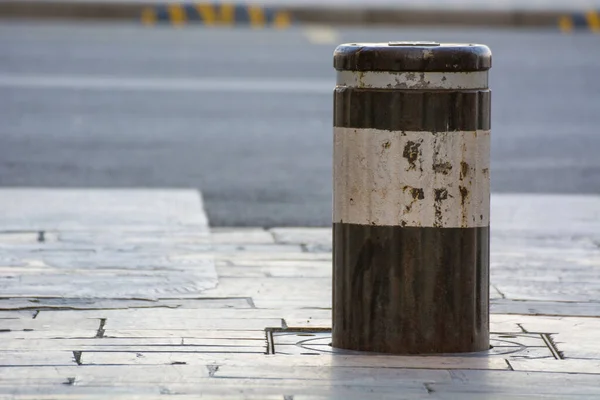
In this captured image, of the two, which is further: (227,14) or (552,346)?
(227,14)

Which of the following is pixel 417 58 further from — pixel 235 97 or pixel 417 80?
pixel 235 97

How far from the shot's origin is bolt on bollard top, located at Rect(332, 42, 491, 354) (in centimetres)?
435

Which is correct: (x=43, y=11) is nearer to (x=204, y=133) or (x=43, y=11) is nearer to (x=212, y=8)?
(x=212, y=8)

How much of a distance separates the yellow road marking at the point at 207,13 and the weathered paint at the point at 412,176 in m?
26.2

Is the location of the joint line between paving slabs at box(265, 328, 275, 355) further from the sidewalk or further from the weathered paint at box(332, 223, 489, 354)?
the sidewalk

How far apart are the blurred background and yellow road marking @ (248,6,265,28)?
0.20 feet

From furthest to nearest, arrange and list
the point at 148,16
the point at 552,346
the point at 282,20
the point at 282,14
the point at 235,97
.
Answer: the point at 282,14 → the point at 282,20 → the point at 148,16 → the point at 235,97 → the point at 552,346

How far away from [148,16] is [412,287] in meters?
26.8

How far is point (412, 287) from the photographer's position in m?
4.41

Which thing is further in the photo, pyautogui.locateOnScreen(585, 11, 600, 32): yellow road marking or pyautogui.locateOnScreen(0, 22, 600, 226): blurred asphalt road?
pyautogui.locateOnScreen(585, 11, 600, 32): yellow road marking

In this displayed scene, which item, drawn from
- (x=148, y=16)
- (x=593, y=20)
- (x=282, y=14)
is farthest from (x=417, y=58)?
(x=593, y=20)

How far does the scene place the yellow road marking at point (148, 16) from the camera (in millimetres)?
30270

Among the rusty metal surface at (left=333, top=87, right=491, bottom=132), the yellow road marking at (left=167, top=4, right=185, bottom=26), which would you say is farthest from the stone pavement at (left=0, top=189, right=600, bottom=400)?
the yellow road marking at (left=167, top=4, right=185, bottom=26)

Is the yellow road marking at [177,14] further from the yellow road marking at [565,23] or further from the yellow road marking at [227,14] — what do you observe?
the yellow road marking at [565,23]
